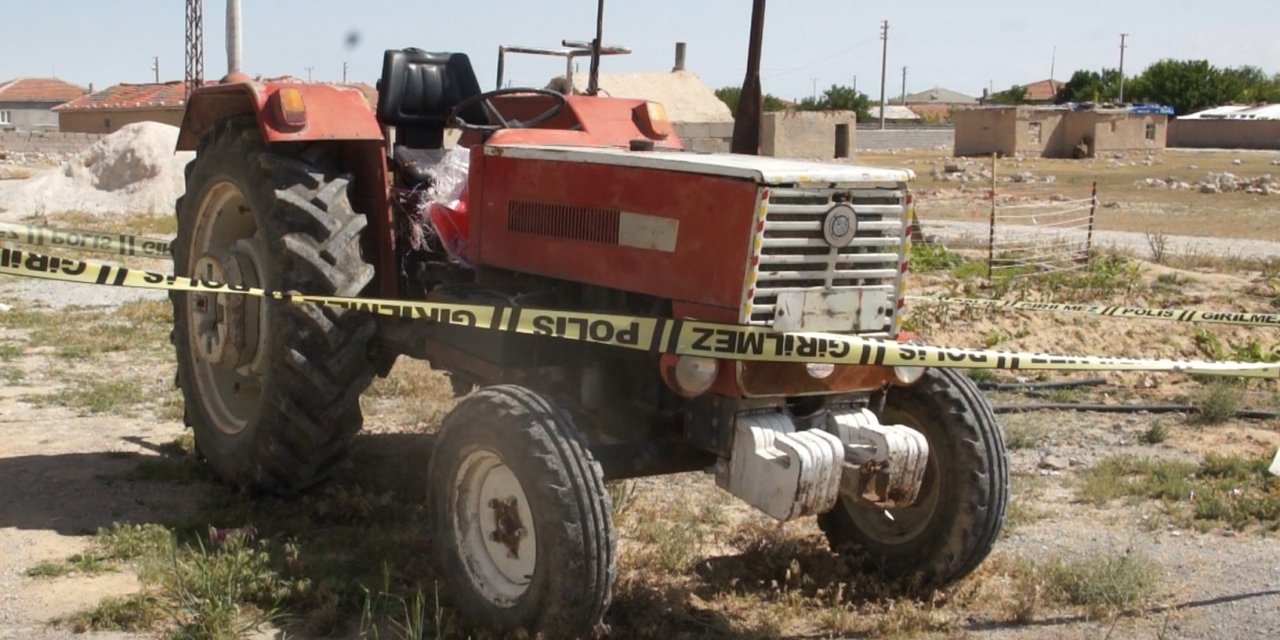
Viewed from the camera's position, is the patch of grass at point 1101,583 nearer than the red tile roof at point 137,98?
Yes

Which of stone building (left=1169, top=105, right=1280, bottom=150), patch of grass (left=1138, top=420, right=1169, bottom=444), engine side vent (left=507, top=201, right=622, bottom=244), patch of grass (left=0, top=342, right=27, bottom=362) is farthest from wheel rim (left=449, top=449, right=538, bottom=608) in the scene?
stone building (left=1169, top=105, right=1280, bottom=150)

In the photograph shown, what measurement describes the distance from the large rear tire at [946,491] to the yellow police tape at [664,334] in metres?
0.22

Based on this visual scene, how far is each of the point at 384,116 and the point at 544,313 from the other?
221cm

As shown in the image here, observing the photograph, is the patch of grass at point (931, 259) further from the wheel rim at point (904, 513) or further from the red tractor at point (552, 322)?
the wheel rim at point (904, 513)

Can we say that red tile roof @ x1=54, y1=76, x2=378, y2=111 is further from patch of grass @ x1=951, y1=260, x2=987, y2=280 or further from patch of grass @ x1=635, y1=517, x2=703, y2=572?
patch of grass @ x1=635, y1=517, x2=703, y2=572

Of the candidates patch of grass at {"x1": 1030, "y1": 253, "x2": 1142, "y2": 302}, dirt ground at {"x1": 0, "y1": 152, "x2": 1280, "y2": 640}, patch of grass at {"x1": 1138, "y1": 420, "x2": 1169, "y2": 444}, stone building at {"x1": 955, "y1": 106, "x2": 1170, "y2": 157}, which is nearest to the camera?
dirt ground at {"x1": 0, "y1": 152, "x2": 1280, "y2": 640}

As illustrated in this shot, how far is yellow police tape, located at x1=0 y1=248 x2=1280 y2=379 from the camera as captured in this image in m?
4.68

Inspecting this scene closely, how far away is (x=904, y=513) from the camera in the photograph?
566 centimetres

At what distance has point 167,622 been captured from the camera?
4961 mm

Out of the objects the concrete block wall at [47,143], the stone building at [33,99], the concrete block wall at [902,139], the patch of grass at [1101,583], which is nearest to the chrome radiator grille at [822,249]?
the patch of grass at [1101,583]

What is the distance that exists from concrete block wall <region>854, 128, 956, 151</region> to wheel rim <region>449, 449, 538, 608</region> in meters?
56.5

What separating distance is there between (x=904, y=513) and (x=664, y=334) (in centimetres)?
149

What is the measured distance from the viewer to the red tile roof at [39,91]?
10039 centimetres

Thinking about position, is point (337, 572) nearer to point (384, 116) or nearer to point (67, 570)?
point (67, 570)
